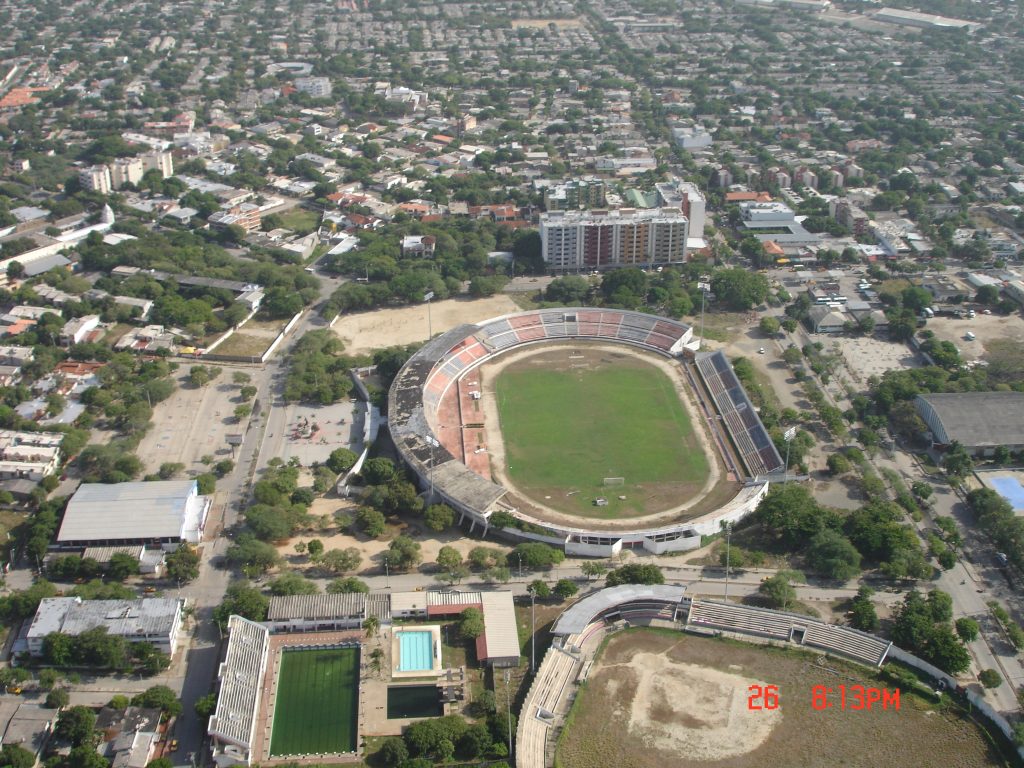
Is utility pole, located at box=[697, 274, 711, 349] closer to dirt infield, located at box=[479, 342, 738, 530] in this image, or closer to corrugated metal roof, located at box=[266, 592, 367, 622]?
dirt infield, located at box=[479, 342, 738, 530]

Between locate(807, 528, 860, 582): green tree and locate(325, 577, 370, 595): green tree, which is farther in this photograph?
locate(807, 528, 860, 582): green tree

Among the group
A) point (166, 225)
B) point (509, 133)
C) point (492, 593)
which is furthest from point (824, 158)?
point (492, 593)

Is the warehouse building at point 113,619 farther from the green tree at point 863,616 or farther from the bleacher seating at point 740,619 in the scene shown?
the green tree at point 863,616

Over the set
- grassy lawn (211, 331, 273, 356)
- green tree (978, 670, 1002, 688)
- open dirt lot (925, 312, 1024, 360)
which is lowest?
open dirt lot (925, 312, 1024, 360)

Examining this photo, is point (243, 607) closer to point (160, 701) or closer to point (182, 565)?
point (182, 565)

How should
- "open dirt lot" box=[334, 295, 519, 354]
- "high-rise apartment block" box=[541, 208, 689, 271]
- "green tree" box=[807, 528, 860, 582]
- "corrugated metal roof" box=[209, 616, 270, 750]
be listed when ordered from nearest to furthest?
"corrugated metal roof" box=[209, 616, 270, 750], "green tree" box=[807, 528, 860, 582], "open dirt lot" box=[334, 295, 519, 354], "high-rise apartment block" box=[541, 208, 689, 271]

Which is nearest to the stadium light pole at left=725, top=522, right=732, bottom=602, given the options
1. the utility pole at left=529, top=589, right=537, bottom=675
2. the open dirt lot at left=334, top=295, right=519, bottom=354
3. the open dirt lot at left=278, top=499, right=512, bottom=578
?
the utility pole at left=529, top=589, right=537, bottom=675

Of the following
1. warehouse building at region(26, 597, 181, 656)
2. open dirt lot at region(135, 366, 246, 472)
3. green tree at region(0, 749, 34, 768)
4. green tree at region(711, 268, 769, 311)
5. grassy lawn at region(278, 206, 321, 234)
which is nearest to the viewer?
green tree at region(0, 749, 34, 768)
